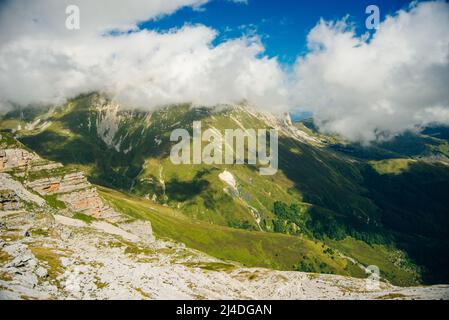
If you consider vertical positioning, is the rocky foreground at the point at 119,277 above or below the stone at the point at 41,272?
below

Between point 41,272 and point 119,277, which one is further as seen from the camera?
point 119,277

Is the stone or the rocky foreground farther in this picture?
the stone

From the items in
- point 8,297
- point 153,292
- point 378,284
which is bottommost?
point 378,284

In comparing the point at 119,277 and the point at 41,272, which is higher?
the point at 41,272

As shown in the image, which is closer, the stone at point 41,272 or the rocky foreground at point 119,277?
the rocky foreground at point 119,277

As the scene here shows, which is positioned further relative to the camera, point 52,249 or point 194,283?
point 52,249

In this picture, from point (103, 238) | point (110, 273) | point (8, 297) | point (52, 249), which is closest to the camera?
point (8, 297)

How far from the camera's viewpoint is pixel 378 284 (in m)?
143

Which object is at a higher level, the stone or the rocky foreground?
the stone
